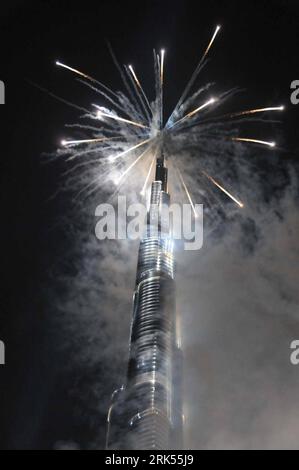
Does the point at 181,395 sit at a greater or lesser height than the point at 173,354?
lesser

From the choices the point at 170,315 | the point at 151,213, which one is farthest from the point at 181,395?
the point at 151,213
